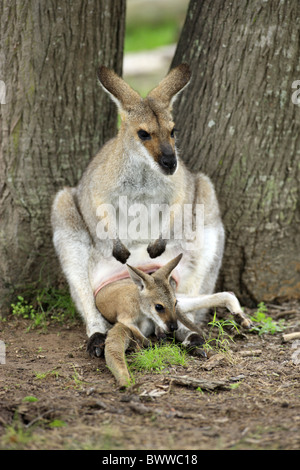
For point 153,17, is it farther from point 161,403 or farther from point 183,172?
point 161,403

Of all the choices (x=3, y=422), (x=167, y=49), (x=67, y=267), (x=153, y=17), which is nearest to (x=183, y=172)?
(x=67, y=267)

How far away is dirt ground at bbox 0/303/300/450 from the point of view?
2842 millimetres

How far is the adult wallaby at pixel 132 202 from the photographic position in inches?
171

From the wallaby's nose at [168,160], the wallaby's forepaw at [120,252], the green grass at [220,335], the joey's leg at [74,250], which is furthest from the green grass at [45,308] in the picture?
the wallaby's nose at [168,160]

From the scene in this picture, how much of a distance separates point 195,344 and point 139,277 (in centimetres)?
60

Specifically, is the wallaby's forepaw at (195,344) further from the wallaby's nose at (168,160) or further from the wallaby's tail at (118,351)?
the wallaby's nose at (168,160)

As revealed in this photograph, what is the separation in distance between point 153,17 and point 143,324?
42.7 ft

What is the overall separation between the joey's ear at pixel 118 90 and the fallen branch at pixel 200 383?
6.44 feet

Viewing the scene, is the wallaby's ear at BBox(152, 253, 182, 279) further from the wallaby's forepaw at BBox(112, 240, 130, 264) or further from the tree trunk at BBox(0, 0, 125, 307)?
the tree trunk at BBox(0, 0, 125, 307)

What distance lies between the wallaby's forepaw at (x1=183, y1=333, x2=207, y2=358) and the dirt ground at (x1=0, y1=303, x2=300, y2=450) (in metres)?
0.08

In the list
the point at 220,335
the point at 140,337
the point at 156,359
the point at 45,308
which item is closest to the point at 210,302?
the point at 220,335

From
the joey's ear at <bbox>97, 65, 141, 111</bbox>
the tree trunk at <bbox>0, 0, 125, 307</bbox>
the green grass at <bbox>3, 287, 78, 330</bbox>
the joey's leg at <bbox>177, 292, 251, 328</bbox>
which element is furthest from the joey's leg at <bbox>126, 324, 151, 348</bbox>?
the joey's ear at <bbox>97, 65, 141, 111</bbox>
